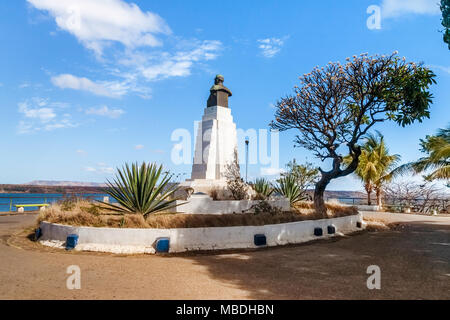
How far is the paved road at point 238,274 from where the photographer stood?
501 cm

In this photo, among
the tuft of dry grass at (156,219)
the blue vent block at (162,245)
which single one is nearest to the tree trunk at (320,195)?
the tuft of dry grass at (156,219)

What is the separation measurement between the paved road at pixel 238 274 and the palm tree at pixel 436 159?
5.67 m

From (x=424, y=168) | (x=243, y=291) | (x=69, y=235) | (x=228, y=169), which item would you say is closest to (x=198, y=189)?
(x=228, y=169)

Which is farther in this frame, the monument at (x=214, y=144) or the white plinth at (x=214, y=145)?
the white plinth at (x=214, y=145)

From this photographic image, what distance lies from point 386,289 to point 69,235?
321 inches

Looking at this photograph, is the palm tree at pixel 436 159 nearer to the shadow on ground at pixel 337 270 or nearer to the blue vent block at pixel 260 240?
the shadow on ground at pixel 337 270

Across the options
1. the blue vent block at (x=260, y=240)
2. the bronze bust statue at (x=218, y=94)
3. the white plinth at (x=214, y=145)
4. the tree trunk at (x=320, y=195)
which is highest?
the bronze bust statue at (x=218, y=94)

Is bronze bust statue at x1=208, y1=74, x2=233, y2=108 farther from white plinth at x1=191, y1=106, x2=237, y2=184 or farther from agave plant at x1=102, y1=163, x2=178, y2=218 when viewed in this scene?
agave plant at x1=102, y1=163, x2=178, y2=218

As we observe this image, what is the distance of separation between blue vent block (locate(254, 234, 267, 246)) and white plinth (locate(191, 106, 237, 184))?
22.9 feet

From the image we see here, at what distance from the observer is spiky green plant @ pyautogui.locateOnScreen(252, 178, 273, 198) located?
16656 millimetres
